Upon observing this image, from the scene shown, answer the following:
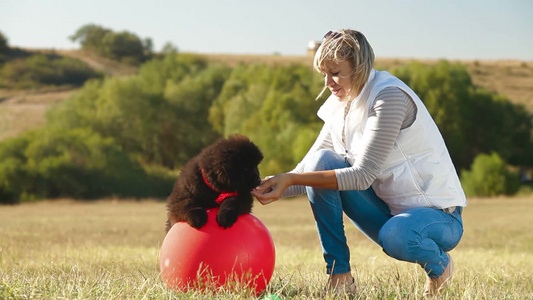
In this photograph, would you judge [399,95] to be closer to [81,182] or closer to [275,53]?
[81,182]

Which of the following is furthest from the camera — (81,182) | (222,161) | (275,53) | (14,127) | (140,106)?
(275,53)

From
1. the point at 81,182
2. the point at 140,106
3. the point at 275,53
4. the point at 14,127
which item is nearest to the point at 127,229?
the point at 81,182

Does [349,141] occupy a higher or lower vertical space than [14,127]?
higher

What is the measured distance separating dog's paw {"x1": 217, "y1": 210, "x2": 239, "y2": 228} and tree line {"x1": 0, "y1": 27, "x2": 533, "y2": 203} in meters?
33.9

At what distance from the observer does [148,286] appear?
4.63m

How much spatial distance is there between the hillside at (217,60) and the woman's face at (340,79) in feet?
136

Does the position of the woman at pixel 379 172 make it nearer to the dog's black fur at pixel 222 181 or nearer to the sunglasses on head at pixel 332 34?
the sunglasses on head at pixel 332 34

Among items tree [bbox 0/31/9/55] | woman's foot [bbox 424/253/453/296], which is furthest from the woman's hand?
tree [bbox 0/31/9/55]

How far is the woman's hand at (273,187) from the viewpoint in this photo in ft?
15.5

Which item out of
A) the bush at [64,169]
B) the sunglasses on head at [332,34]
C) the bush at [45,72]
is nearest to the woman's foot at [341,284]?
the sunglasses on head at [332,34]

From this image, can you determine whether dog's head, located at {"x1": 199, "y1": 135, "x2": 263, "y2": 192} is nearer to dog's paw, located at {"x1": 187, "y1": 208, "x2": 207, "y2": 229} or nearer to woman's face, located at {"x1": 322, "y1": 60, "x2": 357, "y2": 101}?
dog's paw, located at {"x1": 187, "y1": 208, "x2": 207, "y2": 229}

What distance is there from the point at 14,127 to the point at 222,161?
46.5 meters

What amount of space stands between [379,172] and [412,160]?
284 millimetres

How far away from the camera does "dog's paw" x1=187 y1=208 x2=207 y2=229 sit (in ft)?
15.3
